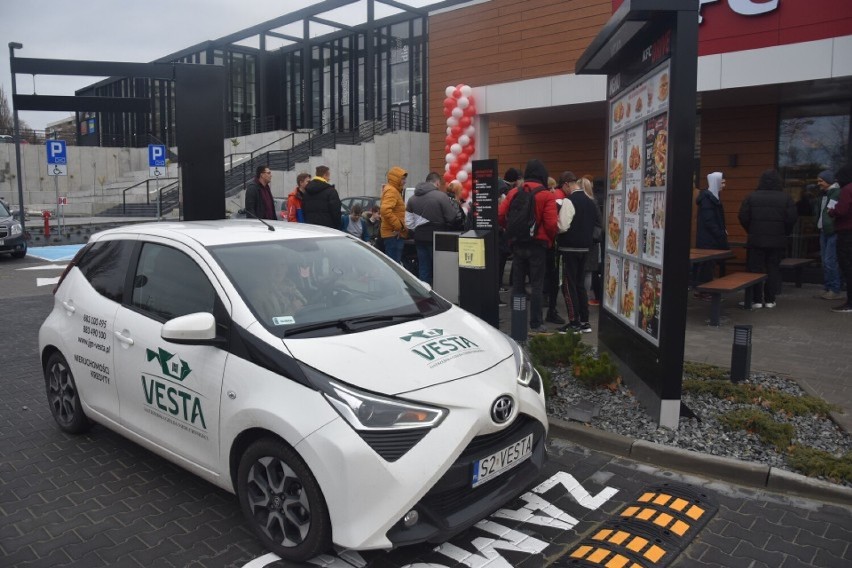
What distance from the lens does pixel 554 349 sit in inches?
263

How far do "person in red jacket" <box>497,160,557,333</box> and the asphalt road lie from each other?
3.84 metres

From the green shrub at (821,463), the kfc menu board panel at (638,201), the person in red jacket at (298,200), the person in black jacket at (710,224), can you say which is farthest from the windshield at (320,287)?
the person in black jacket at (710,224)

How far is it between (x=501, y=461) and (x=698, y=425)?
241 centimetres

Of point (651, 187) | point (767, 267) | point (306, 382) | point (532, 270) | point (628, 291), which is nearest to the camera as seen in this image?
point (306, 382)

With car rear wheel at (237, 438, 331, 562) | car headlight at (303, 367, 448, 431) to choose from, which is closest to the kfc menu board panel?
car headlight at (303, 367, 448, 431)

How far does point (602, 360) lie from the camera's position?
6105 millimetres

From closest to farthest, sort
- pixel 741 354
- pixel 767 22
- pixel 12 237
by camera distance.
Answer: pixel 741 354 → pixel 767 22 → pixel 12 237

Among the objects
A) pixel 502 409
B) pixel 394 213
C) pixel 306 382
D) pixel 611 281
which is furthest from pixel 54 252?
pixel 502 409

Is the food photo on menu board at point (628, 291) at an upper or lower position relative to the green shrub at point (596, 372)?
upper

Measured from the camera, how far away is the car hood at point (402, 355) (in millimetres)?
3473

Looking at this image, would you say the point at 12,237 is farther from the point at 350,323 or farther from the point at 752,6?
the point at 752,6

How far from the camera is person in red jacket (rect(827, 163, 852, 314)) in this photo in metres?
9.53

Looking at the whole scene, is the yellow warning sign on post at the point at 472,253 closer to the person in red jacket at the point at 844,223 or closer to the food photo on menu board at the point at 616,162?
the food photo on menu board at the point at 616,162

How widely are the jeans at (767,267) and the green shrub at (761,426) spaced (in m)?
5.65
